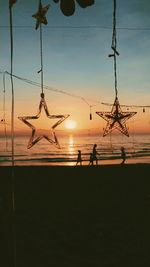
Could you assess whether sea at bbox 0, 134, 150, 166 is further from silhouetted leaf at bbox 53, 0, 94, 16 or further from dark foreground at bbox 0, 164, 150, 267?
silhouetted leaf at bbox 53, 0, 94, 16

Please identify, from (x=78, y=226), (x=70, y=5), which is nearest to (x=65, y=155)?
(x=78, y=226)

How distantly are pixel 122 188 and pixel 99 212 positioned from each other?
170 inches

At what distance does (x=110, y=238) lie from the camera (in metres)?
7.37

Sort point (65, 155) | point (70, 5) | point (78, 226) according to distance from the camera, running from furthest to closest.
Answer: point (65, 155) → point (78, 226) → point (70, 5)

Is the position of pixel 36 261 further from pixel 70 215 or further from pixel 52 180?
pixel 52 180

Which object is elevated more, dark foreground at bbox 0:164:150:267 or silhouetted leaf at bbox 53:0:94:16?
silhouetted leaf at bbox 53:0:94:16

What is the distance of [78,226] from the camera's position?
824 centimetres

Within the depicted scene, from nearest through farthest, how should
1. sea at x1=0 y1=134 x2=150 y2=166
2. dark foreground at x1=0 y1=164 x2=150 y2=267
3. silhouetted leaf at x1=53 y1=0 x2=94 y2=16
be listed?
1. silhouetted leaf at x1=53 y1=0 x2=94 y2=16
2. dark foreground at x1=0 y1=164 x2=150 y2=267
3. sea at x1=0 y1=134 x2=150 y2=166

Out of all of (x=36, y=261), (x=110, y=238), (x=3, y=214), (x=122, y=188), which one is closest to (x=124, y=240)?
(x=110, y=238)

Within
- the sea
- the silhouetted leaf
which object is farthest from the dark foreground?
the silhouetted leaf

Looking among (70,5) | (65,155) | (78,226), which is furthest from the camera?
(65,155)

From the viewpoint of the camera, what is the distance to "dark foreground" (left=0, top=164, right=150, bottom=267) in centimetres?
637

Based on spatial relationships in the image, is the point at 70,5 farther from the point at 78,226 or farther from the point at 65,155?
the point at 65,155

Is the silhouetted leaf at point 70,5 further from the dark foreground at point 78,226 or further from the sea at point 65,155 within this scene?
the sea at point 65,155
